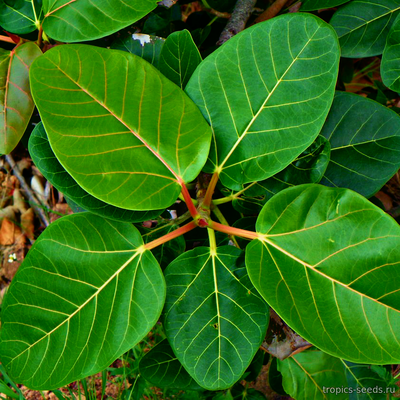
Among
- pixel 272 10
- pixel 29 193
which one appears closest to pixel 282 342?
pixel 272 10

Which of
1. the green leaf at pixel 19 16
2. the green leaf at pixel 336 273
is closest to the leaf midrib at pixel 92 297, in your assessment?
the green leaf at pixel 336 273

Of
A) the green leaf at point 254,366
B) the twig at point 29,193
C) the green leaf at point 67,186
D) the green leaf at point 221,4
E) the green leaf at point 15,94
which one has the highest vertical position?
the green leaf at point 221,4

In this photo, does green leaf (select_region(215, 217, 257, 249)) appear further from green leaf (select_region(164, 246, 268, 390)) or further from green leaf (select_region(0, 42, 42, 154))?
green leaf (select_region(0, 42, 42, 154))

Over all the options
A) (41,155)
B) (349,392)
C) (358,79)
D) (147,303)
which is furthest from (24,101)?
(358,79)

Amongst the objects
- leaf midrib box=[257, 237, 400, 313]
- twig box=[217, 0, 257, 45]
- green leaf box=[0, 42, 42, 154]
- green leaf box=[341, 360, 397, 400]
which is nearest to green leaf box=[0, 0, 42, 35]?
green leaf box=[0, 42, 42, 154]

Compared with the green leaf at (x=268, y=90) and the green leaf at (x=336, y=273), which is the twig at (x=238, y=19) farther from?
the green leaf at (x=336, y=273)
